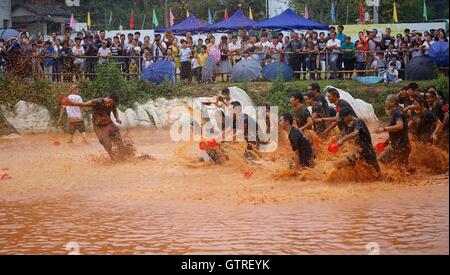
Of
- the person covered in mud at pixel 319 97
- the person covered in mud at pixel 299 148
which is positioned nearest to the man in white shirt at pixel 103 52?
the person covered in mud at pixel 319 97

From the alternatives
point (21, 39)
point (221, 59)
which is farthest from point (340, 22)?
point (21, 39)

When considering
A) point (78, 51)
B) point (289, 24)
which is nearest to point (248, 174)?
point (78, 51)

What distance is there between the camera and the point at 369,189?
10930 mm

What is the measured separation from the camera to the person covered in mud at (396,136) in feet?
37.3

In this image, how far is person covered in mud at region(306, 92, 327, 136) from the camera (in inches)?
540

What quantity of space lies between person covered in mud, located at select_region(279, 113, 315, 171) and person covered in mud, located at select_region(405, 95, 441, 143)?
190cm

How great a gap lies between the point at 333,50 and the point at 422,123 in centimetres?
809

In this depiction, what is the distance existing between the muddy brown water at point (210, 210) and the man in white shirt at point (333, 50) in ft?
22.8

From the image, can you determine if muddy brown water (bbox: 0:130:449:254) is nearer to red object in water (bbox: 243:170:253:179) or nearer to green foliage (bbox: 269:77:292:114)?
red object in water (bbox: 243:170:253:179)

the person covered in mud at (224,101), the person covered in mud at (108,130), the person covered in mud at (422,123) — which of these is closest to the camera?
the person covered in mud at (422,123)

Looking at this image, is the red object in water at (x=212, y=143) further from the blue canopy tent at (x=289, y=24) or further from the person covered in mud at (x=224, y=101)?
the blue canopy tent at (x=289, y=24)

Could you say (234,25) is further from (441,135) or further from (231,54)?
(441,135)

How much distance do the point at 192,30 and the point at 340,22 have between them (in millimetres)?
10604

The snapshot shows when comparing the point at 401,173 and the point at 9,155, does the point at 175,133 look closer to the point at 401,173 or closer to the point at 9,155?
the point at 9,155
